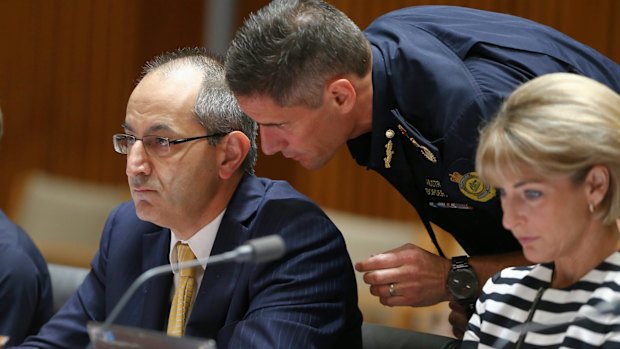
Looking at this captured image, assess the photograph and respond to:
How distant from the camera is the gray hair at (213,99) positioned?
8.86 ft

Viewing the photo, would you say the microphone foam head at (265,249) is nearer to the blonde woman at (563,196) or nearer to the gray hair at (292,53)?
the blonde woman at (563,196)

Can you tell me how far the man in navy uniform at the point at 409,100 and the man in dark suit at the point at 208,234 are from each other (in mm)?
142

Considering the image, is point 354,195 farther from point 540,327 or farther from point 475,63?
point 540,327

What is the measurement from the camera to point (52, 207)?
18.9 ft

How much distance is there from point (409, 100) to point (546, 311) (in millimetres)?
748

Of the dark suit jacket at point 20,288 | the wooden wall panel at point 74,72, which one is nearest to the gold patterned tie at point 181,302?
the dark suit jacket at point 20,288

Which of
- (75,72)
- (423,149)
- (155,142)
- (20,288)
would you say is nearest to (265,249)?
(423,149)

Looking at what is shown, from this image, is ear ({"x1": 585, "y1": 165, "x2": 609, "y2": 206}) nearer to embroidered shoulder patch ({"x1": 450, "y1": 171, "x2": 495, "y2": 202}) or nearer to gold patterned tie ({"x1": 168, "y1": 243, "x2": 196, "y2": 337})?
embroidered shoulder patch ({"x1": 450, "y1": 171, "x2": 495, "y2": 202})

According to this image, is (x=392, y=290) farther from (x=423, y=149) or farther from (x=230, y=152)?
(x=230, y=152)

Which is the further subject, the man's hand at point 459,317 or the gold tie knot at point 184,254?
the gold tie knot at point 184,254

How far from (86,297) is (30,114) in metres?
3.69

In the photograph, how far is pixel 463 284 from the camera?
2.53 meters

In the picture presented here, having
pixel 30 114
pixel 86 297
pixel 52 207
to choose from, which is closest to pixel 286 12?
pixel 86 297

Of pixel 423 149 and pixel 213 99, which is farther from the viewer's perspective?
pixel 213 99
